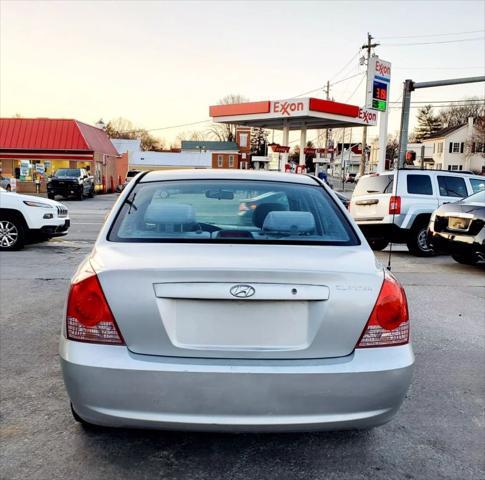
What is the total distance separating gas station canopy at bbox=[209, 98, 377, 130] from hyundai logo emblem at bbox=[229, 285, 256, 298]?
31.5 m

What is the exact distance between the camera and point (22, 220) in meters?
10.3

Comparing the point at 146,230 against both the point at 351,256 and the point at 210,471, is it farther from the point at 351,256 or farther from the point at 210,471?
the point at 210,471

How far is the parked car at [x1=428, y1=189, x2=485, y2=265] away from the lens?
8.30 metres

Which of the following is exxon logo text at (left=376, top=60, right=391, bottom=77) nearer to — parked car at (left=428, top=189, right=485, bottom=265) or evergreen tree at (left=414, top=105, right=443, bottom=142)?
parked car at (left=428, top=189, right=485, bottom=265)

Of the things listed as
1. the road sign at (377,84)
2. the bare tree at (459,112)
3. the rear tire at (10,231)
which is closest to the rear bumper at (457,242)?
the rear tire at (10,231)

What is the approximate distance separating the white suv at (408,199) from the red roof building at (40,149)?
1175 inches

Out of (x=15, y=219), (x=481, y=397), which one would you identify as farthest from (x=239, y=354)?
(x=15, y=219)

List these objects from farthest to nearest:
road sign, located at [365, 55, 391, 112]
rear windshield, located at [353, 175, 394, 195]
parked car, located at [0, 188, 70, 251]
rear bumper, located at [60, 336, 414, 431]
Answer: road sign, located at [365, 55, 391, 112] → rear windshield, located at [353, 175, 394, 195] → parked car, located at [0, 188, 70, 251] → rear bumper, located at [60, 336, 414, 431]

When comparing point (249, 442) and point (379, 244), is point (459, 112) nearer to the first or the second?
point (379, 244)

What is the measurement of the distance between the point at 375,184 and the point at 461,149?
7071cm

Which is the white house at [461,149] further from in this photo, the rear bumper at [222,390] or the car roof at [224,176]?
the rear bumper at [222,390]

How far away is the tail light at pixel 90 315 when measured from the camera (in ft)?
7.85

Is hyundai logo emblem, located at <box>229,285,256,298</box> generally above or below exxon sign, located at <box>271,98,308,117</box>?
below

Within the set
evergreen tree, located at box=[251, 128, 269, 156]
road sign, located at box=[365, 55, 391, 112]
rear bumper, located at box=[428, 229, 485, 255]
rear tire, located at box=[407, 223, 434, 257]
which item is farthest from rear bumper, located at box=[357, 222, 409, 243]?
evergreen tree, located at box=[251, 128, 269, 156]
